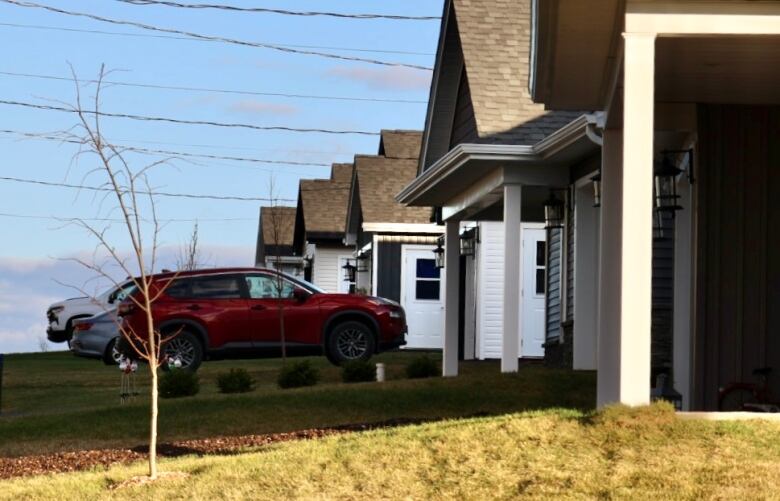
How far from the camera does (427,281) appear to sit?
3359 cm

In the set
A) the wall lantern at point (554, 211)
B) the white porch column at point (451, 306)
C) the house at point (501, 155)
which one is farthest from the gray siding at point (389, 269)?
the wall lantern at point (554, 211)

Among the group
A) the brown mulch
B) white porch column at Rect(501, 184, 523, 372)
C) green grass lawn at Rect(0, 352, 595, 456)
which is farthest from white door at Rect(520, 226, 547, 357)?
the brown mulch

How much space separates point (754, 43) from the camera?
11.0 m

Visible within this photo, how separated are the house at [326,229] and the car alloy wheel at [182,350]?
53.9 ft

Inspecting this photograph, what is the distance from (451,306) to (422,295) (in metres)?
11.4

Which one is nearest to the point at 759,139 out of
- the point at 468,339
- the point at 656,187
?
the point at 656,187

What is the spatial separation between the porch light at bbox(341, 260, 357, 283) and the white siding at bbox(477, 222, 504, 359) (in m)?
7.76

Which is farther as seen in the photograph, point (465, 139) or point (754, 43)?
point (465, 139)

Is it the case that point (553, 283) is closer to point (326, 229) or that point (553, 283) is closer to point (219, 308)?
point (219, 308)

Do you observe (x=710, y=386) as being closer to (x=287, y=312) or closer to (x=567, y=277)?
(x=567, y=277)

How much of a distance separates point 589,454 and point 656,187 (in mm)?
5330

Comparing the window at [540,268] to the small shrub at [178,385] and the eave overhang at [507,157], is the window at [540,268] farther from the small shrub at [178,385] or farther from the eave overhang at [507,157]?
the small shrub at [178,385]

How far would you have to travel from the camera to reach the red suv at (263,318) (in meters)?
22.2

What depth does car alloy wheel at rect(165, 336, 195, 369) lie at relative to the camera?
2202 centimetres
